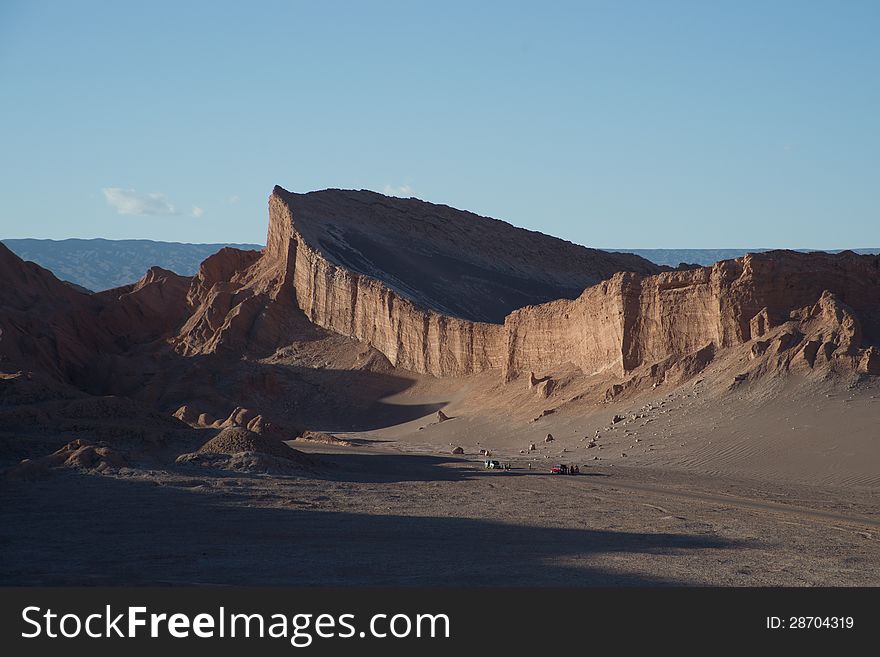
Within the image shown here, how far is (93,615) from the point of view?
1084cm

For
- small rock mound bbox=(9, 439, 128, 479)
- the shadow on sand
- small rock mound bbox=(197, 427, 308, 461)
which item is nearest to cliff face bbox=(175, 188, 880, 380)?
small rock mound bbox=(197, 427, 308, 461)

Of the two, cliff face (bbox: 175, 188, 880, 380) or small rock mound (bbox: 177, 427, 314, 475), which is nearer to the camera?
small rock mound (bbox: 177, 427, 314, 475)

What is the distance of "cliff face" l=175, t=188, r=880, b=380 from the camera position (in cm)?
3791

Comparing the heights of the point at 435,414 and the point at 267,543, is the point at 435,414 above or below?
above

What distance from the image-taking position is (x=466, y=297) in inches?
2501

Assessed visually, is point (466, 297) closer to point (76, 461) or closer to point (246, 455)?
point (246, 455)

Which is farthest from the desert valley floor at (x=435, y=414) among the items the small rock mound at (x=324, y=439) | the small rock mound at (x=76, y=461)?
the small rock mound at (x=324, y=439)

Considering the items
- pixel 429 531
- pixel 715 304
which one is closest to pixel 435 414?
pixel 715 304

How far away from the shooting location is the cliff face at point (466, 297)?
37906 mm

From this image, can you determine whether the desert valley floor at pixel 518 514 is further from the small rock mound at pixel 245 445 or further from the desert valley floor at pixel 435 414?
the small rock mound at pixel 245 445

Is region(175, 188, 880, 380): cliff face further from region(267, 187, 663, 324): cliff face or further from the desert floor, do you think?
the desert floor

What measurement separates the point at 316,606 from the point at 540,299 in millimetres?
57610

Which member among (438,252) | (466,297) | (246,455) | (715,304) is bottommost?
(246,455)

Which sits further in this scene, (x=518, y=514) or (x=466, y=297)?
(x=466, y=297)
